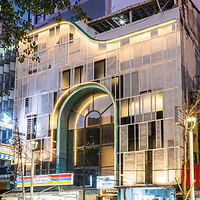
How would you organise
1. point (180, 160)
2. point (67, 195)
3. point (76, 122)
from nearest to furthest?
point (180, 160) → point (67, 195) → point (76, 122)

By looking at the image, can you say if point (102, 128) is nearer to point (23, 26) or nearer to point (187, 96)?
point (187, 96)

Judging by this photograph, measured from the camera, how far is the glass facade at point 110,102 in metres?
30.9

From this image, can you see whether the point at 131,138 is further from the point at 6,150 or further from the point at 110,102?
the point at 6,150

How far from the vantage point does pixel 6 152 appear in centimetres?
3428

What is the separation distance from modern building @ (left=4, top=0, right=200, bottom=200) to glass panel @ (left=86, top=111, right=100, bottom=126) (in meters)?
0.09

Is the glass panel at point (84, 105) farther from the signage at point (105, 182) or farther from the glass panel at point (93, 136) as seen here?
the signage at point (105, 182)

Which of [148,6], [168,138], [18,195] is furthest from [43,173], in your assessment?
[148,6]

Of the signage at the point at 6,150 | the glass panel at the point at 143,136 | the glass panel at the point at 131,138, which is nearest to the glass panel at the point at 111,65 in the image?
the glass panel at the point at 131,138

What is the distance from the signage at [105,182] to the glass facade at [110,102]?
63 centimetres

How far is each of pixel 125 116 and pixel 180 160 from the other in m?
6.26

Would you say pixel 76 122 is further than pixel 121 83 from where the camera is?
Yes

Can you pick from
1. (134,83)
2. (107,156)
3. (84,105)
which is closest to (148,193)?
(107,156)

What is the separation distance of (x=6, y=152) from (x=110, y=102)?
32.2 ft

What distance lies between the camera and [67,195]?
34781mm
